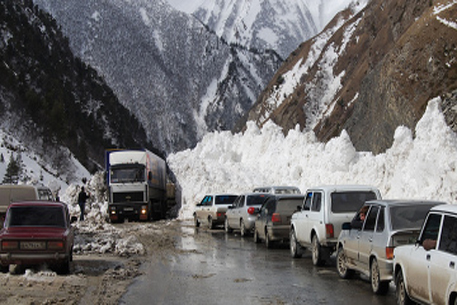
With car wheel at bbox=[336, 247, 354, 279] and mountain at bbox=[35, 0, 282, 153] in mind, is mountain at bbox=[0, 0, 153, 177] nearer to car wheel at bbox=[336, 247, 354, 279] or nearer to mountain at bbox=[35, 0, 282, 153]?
mountain at bbox=[35, 0, 282, 153]

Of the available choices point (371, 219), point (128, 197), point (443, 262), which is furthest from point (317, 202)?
point (128, 197)

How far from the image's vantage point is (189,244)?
2016 cm

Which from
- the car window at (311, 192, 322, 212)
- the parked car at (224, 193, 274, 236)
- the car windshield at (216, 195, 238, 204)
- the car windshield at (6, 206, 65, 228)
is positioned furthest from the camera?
Result: the car windshield at (216, 195, 238, 204)

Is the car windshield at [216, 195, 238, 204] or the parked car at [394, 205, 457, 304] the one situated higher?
the car windshield at [216, 195, 238, 204]

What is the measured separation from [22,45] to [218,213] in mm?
65439

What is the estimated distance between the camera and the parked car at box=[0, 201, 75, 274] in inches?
477

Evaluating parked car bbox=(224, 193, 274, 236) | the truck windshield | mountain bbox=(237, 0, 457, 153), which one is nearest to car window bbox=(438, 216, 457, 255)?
parked car bbox=(224, 193, 274, 236)

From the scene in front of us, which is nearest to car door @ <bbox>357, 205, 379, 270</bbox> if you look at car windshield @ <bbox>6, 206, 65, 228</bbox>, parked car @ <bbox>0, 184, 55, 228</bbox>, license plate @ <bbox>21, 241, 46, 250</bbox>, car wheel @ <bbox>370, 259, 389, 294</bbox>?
car wheel @ <bbox>370, 259, 389, 294</bbox>

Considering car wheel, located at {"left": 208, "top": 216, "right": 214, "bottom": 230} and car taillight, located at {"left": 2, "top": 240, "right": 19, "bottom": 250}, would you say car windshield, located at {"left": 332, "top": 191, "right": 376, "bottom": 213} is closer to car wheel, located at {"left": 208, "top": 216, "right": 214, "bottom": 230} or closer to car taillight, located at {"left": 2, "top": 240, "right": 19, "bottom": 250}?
car taillight, located at {"left": 2, "top": 240, "right": 19, "bottom": 250}

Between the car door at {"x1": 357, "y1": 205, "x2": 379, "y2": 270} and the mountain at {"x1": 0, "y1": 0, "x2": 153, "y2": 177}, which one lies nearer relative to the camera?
the car door at {"x1": 357, "y1": 205, "x2": 379, "y2": 270}

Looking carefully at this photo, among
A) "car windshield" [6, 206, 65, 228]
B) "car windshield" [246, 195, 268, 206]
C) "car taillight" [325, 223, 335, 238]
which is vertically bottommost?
"car taillight" [325, 223, 335, 238]

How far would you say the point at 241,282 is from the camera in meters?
11.7

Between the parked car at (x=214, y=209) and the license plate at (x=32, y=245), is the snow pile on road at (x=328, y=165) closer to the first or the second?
the parked car at (x=214, y=209)

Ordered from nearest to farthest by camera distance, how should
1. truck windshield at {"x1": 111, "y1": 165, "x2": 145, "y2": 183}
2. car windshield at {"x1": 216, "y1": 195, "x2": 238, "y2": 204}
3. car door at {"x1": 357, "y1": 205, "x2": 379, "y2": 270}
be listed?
car door at {"x1": 357, "y1": 205, "x2": 379, "y2": 270}, car windshield at {"x1": 216, "y1": 195, "x2": 238, "y2": 204}, truck windshield at {"x1": 111, "y1": 165, "x2": 145, "y2": 183}
